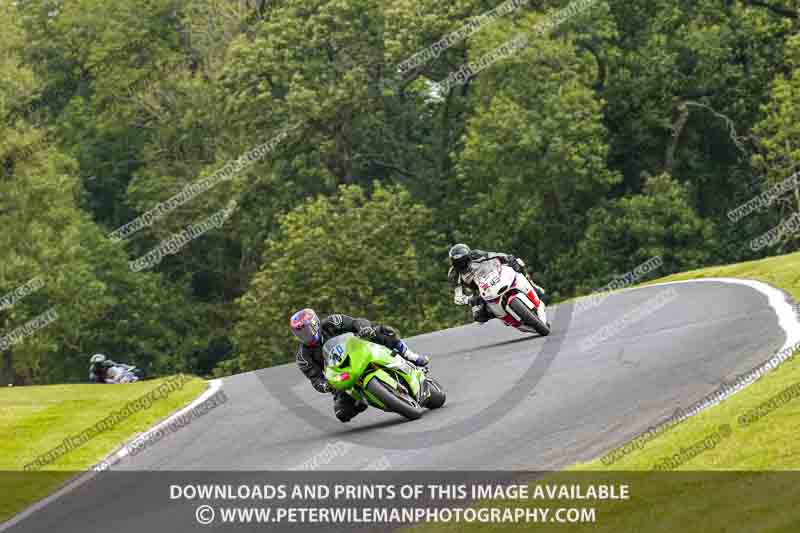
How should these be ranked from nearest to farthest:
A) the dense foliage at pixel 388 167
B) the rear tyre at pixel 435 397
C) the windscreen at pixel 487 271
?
1. the rear tyre at pixel 435 397
2. the windscreen at pixel 487 271
3. the dense foliage at pixel 388 167

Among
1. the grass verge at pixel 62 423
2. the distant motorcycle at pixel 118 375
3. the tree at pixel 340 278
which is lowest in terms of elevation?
the tree at pixel 340 278

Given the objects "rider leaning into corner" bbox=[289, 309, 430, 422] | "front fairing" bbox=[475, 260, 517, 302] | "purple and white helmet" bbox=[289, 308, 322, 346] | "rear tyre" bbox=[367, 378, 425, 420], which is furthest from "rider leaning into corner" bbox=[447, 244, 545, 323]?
"purple and white helmet" bbox=[289, 308, 322, 346]

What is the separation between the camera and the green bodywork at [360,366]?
1489 centimetres

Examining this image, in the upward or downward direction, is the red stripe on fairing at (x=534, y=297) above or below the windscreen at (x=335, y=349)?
below

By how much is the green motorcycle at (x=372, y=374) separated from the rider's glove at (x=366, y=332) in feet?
0.29

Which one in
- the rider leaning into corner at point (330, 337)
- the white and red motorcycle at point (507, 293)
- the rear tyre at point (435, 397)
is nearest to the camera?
the rider leaning into corner at point (330, 337)

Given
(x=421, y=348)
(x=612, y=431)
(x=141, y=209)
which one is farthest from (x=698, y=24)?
(x=612, y=431)

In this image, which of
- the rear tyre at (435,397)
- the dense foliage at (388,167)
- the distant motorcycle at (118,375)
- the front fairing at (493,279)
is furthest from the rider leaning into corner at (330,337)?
the dense foliage at (388,167)

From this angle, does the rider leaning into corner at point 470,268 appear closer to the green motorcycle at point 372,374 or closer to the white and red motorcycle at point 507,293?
the white and red motorcycle at point 507,293

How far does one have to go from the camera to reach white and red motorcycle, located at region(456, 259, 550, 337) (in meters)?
19.6

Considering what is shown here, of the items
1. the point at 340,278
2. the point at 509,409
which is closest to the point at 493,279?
the point at 509,409

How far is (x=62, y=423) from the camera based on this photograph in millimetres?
20734

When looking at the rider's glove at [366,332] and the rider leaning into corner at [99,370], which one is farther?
the rider leaning into corner at [99,370]

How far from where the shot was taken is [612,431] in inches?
504
